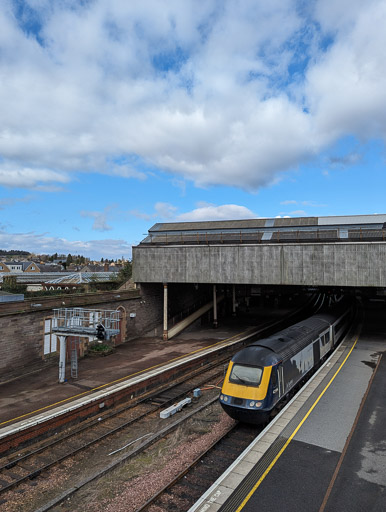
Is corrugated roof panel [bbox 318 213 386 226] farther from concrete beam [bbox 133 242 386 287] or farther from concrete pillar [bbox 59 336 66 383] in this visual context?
concrete pillar [bbox 59 336 66 383]

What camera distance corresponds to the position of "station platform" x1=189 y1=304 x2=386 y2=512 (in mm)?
7781

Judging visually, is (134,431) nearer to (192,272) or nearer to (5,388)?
(5,388)

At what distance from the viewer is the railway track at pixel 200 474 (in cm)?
894

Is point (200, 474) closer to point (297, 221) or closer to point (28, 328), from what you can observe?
point (28, 328)

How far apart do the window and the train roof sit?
44.1 ft

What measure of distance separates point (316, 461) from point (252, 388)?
3.24 meters

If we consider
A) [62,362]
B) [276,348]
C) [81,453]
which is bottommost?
[81,453]

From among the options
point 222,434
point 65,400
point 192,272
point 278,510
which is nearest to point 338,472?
point 278,510

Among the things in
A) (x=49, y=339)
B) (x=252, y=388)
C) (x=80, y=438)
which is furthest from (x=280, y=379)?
(x=49, y=339)

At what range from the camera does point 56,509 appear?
9.20 metres

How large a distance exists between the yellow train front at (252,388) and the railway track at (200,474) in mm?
827

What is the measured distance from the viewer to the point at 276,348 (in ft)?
46.0

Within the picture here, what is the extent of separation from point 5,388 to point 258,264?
18849 millimetres

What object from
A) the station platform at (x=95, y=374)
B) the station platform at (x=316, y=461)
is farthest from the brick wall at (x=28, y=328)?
the station platform at (x=316, y=461)
